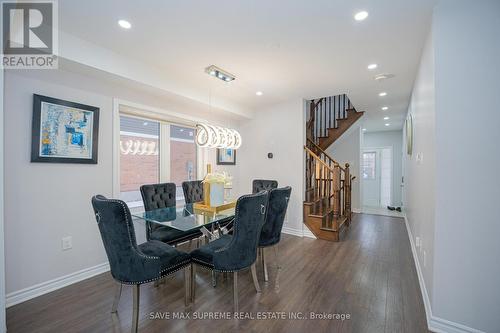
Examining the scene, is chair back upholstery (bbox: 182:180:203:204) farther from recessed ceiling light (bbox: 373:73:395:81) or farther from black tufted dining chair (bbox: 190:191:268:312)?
recessed ceiling light (bbox: 373:73:395:81)

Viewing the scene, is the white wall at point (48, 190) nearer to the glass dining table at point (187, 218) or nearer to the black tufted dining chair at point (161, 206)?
the black tufted dining chair at point (161, 206)

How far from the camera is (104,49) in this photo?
8.27 feet

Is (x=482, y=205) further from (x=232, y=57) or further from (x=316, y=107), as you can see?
(x=316, y=107)

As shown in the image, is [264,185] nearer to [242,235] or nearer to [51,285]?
[242,235]

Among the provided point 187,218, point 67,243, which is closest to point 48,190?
point 67,243

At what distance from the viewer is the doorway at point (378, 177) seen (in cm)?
Answer: 776

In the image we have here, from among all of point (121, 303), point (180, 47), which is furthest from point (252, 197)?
point (180, 47)

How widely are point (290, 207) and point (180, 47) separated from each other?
3.27 meters

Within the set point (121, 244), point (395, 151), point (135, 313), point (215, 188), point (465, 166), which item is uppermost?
point (395, 151)

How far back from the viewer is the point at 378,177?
25.9 feet

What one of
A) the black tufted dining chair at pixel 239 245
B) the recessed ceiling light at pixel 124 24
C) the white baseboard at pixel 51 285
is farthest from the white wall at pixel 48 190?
the black tufted dining chair at pixel 239 245

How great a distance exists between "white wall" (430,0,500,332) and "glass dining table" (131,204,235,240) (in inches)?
78.9

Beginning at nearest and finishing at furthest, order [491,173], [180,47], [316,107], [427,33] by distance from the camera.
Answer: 1. [491,173]
2. [427,33]
3. [180,47]
4. [316,107]

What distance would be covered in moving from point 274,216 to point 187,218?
0.98 m
